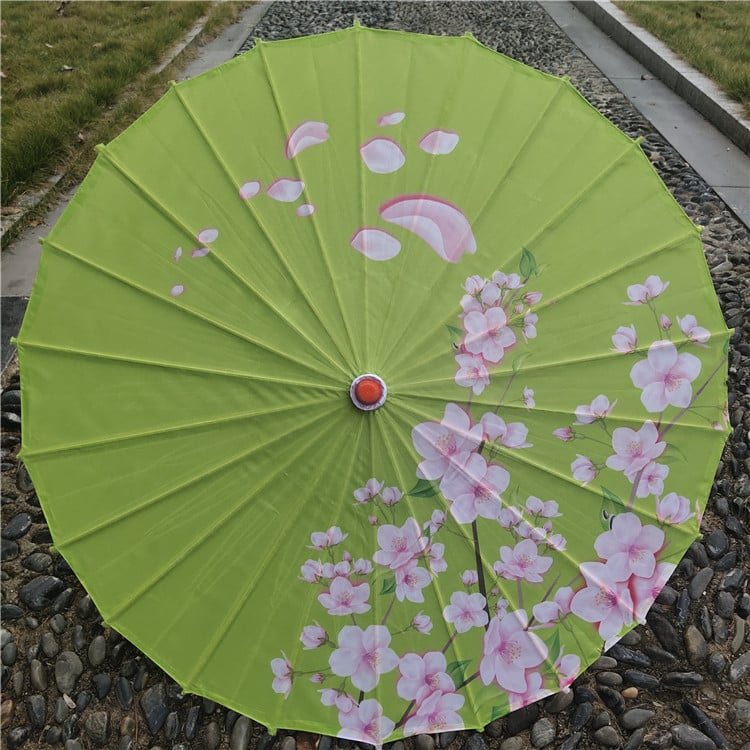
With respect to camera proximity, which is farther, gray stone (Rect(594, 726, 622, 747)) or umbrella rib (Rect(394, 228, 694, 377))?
gray stone (Rect(594, 726, 622, 747))

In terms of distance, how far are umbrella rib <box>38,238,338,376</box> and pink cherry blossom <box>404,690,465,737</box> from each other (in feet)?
2.99

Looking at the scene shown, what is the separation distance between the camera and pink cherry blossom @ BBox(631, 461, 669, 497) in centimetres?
177

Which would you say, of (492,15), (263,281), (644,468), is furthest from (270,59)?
(492,15)

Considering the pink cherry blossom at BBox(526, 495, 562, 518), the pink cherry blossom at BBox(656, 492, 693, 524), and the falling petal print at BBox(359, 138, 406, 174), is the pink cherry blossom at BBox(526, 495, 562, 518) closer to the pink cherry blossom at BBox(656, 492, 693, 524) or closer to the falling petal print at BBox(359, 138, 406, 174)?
the pink cherry blossom at BBox(656, 492, 693, 524)

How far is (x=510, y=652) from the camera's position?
1.74 metres

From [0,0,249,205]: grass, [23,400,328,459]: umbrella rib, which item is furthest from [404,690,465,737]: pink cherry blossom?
[0,0,249,205]: grass

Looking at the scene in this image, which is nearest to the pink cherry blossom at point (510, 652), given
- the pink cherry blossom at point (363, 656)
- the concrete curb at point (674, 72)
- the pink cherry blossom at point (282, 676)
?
the pink cherry blossom at point (363, 656)

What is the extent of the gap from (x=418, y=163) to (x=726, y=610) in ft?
6.38

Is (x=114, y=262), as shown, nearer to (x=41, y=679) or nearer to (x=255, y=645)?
(x=255, y=645)

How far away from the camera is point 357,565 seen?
1.66 m

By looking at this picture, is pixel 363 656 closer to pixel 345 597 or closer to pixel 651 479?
pixel 345 597

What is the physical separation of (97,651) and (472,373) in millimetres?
1676

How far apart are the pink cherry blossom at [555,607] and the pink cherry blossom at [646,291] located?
0.80 metres

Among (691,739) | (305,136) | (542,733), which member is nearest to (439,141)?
(305,136)
